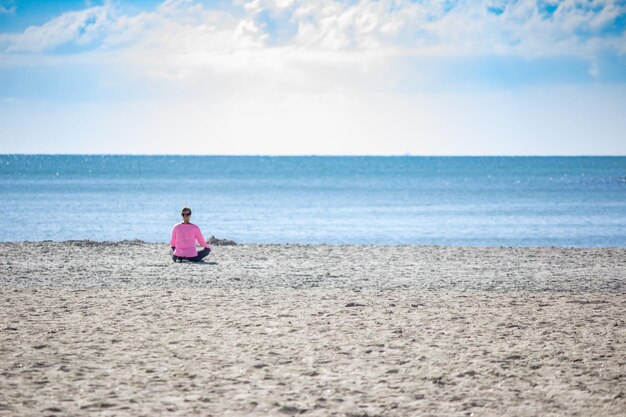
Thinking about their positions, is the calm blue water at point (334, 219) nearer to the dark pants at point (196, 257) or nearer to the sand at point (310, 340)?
the dark pants at point (196, 257)

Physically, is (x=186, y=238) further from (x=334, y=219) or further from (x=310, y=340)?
(x=334, y=219)

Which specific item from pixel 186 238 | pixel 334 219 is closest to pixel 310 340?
pixel 186 238

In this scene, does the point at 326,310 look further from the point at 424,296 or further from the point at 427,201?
the point at 427,201

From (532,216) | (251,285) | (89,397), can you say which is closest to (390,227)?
(532,216)

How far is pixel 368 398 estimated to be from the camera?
6.27 metres

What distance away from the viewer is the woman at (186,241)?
48.6ft

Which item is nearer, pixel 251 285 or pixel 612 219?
pixel 251 285

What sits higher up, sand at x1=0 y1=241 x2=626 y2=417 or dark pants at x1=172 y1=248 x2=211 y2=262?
dark pants at x1=172 y1=248 x2=211 y2=262

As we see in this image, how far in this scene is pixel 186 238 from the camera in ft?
48.9

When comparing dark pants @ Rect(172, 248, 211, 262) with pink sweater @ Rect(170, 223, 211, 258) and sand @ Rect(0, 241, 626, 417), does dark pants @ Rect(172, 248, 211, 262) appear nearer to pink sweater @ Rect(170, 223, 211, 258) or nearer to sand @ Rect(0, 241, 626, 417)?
pink sweater @ Rect(170, 223, 211, 258)

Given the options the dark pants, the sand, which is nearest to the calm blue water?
the dark pants

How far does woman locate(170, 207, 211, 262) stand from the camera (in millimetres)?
14812

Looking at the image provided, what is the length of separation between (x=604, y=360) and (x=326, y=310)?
384 cm

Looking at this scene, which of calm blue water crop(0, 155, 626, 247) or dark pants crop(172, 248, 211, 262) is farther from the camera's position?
calm blue water crop(0, 155, 626, 247)
